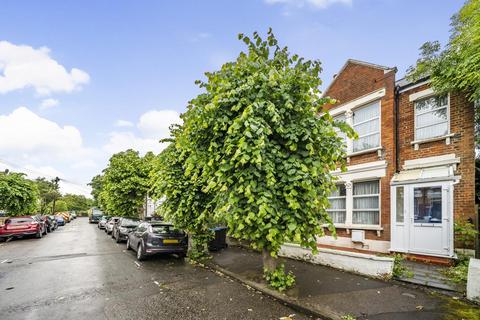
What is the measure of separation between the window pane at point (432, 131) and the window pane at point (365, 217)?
3.28 m

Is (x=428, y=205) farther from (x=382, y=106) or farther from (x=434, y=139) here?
(x=382, y=106)

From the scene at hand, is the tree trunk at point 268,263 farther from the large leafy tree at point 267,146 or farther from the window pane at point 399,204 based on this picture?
the window pane at point 399,204

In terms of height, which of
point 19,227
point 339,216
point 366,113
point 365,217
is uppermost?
point 366,113

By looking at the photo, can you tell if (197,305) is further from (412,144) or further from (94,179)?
(94,179)

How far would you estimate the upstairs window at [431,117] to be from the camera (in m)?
8.99

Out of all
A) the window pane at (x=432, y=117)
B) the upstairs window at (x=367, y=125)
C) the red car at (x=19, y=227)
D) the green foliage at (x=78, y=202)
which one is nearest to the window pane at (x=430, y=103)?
the window pane at (x=432, y=117)

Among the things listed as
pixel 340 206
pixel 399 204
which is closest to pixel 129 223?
pixel 340 206

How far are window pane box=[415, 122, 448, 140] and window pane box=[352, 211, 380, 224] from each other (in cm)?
328

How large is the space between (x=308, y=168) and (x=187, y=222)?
565 centimetres

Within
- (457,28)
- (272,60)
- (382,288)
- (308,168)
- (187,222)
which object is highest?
(457,28)

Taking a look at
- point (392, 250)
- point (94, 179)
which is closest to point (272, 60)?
point (392, 250)

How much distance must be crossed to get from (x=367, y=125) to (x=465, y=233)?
17.4ft

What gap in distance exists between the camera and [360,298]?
5738mm

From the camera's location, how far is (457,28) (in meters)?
8.63
